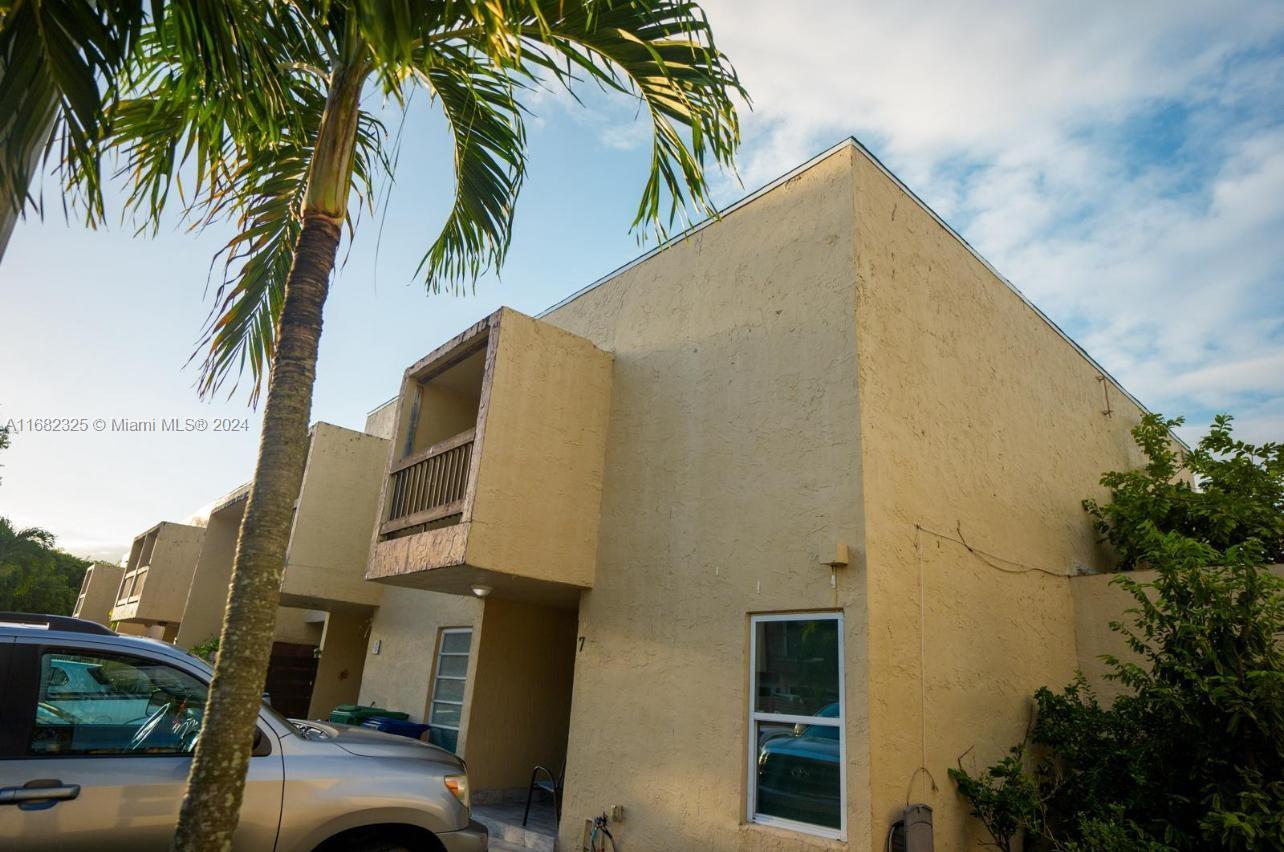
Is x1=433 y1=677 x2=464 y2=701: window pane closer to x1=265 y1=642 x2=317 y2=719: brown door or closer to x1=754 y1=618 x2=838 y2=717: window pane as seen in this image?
x1=754 y1=618 x2=838 y2=717: window pane

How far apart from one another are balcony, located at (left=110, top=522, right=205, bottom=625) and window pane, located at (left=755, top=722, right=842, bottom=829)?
17.6 m

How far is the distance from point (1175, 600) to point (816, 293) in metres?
3.85

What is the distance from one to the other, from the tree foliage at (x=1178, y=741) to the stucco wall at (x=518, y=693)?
569 cm

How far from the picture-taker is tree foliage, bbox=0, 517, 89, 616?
105 ft

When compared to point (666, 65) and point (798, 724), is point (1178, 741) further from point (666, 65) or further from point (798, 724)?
point (666, 65)

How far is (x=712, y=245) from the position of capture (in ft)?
28.4

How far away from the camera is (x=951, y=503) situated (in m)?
7.32

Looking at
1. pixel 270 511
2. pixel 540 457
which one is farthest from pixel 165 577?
pixel 270 511

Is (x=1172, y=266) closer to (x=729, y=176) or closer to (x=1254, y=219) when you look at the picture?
(x=1254, y=219)

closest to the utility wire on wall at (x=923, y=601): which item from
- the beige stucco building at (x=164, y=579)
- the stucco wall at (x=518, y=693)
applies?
the stucco wall at (x=518, y=693)

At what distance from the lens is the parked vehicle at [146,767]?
11.4 feet

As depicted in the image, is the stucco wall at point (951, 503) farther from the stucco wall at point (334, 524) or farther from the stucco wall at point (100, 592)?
the stucco wall at point (100, 592)

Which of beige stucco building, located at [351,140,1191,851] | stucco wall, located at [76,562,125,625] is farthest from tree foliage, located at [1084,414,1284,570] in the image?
stucco wall, located at [76,562,125,625]

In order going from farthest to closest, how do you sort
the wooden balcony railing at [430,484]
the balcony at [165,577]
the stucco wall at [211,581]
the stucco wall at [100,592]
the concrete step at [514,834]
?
the stucco wall at [100,592]
the balcony at [165,577]
the stucco wall at [211,581]
the wooden balcony railing at [430,484]
the concrete step at [514,834]
